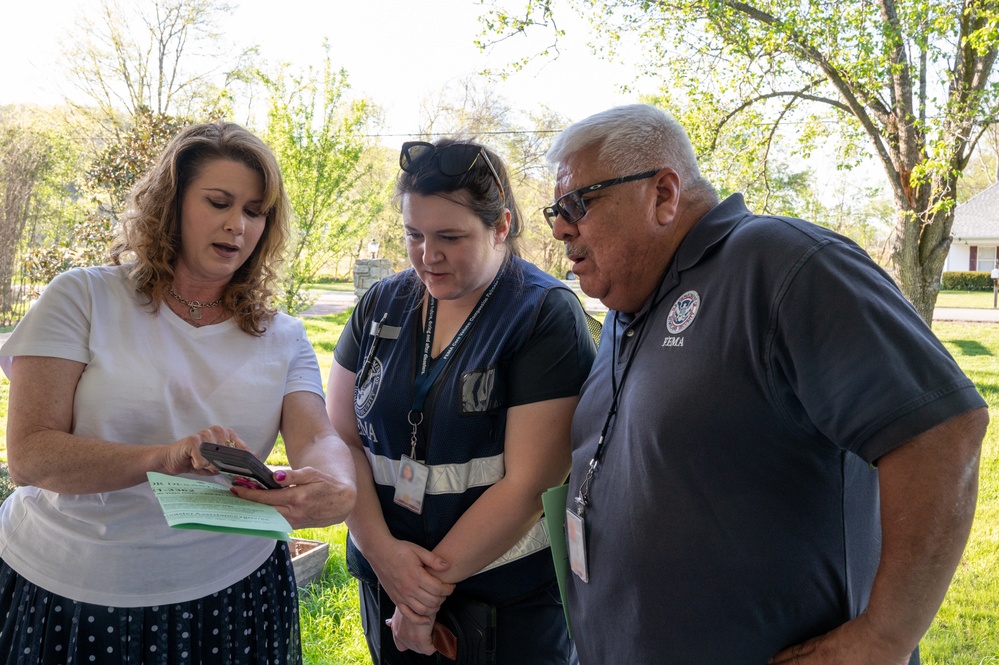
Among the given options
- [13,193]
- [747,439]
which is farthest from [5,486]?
[13,193]

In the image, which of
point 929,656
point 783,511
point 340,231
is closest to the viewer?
point 783,511

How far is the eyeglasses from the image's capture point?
1.64 metres

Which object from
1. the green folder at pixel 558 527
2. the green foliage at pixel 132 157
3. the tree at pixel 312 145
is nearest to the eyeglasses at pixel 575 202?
the green folder at pixel 558 527

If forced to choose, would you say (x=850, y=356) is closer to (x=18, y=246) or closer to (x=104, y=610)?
→ (x=104, y=610)

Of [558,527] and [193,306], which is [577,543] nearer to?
[558,527]

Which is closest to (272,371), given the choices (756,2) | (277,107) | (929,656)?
(929,656)

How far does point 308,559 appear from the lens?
3.76 m

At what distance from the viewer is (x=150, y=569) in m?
1.68

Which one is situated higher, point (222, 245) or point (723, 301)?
point (222, 245)

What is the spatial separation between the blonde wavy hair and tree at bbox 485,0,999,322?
16.1 ft

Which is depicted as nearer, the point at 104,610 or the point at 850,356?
the point at 850,356

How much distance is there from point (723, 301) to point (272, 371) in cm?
114

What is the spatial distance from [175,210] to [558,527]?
124cm

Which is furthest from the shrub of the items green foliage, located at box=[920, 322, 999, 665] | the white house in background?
the white house in background
